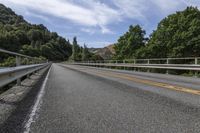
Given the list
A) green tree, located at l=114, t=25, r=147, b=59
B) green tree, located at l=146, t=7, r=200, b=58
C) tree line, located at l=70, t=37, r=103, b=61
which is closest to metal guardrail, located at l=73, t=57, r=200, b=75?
green tree, located at l=146, t=7, r=200, b=58

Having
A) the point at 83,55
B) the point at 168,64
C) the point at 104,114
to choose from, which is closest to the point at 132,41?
the point at 168,64

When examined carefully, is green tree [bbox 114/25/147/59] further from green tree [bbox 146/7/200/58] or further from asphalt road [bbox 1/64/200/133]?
asphalt road [bbox 1/64/200/133]

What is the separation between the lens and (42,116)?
6.21 m

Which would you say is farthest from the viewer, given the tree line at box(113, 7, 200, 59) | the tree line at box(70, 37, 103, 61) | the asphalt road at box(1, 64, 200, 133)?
the tree line at box(70, 37, 103, 61)

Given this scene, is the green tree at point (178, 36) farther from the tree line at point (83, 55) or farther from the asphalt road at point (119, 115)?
the tree line at point (83, 55)

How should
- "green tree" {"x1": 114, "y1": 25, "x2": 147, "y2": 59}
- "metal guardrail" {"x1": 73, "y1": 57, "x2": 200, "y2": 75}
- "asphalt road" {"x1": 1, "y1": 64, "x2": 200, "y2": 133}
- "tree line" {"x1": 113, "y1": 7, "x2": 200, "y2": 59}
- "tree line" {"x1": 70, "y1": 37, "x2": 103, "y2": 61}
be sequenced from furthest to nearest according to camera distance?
"tree line" {"x1": 70, "y1": 37, "x2": 103, "y2": 61} → "green tree" {"x1": 114, "y1": 25, "x2": 147, "y2": 59} → "tree line" {"x1": 113, "y1": 7, "x2": 200, "y2": 59} → "metal guardrail" {"x1": 73, "y1": 57, "x2": 200, "y2": 75} → "asphalt road" {"x1": 1, "y1": 64, "x2": 200, "y2": 133}

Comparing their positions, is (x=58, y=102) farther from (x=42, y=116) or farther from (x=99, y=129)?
(x=99, y=129)

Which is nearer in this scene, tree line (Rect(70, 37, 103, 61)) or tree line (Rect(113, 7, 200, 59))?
tree line (Rect(113, 7, 200, 59))

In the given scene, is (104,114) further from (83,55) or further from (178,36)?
(83,55)

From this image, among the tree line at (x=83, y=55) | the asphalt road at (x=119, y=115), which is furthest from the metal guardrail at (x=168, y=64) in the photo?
the tree line at (x=83, y=55)

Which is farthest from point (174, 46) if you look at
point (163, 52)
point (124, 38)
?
point (124, 38)

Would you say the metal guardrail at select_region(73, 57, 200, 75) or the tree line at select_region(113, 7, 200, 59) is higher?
the tree line at select_region(113, 7, 200, 59)

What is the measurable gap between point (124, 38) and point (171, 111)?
6731cm

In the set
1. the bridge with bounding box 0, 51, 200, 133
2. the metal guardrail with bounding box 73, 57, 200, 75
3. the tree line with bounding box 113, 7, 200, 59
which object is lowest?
the bridge with bounding box 0, 51, 200, 133
